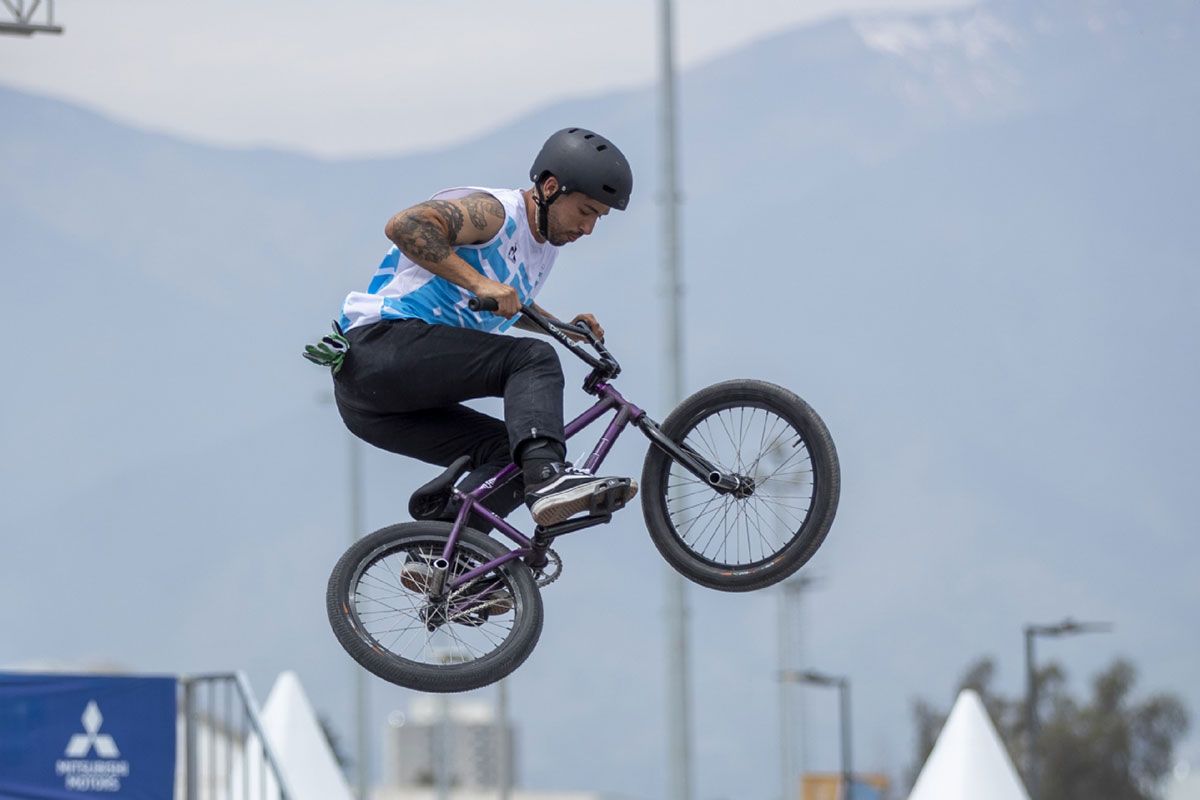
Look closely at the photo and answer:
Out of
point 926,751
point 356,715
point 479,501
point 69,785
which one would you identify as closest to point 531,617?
point 479,501

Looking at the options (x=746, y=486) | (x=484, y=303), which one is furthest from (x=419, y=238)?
(x=746, y=486)

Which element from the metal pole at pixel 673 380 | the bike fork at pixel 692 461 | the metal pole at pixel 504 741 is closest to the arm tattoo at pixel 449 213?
the bike fork at pixel 692 461

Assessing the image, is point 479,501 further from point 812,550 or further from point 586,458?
point 812,550

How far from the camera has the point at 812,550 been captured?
1024 centimetres

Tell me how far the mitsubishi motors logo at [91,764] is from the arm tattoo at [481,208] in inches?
349

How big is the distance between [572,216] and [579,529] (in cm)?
140

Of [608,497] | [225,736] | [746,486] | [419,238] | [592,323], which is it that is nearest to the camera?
[419,238]

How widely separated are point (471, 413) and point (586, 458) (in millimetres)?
798

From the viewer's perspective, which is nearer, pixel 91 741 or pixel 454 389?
pixel 454 389

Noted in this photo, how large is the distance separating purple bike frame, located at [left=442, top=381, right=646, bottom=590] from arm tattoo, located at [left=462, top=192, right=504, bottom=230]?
3.17 ft

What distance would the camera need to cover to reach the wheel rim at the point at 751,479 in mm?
10297

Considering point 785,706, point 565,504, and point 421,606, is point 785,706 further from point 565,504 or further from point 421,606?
point 565,504

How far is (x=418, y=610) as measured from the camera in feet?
33.0

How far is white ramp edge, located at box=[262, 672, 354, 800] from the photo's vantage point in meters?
22.2
